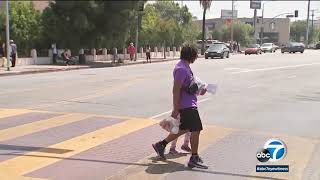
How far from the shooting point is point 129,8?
141 feet

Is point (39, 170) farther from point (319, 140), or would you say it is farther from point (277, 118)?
point (277, 118)

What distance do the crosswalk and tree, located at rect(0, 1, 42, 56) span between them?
30472 millimetres

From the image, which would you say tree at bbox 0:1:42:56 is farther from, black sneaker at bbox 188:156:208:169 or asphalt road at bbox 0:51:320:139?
black sneaker at bbox 188:156:208:169

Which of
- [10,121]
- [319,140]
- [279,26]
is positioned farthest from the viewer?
[279,26]

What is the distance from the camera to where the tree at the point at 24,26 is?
41.0 meters

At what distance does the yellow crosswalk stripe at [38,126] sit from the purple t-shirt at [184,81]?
343cm

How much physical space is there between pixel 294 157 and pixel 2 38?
113 feet

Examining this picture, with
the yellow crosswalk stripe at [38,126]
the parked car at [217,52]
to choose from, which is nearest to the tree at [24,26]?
the parked car at [217,52]

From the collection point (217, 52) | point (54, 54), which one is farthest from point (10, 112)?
point (217, 52)

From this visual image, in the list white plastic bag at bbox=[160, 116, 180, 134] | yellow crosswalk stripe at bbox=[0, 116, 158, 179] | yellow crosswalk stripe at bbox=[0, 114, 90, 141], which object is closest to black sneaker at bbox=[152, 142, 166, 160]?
white plastic bag at bbox=[160, 116, 180, 134]

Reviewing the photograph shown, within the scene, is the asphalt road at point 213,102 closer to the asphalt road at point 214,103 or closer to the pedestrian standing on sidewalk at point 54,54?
the asphalt road at point 214,103

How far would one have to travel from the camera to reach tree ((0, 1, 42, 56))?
41.0 m

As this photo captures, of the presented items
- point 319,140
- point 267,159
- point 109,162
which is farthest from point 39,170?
point 319,140

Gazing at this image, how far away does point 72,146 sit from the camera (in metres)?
8.88
